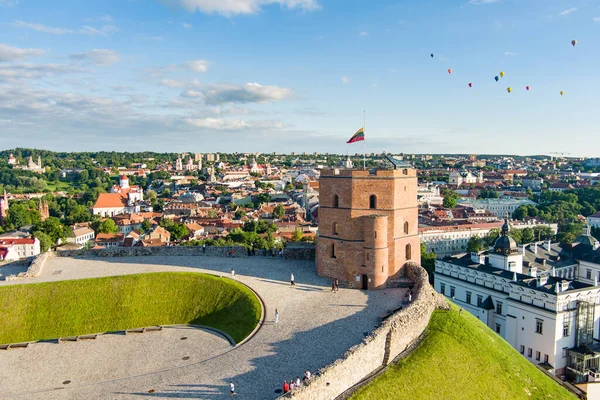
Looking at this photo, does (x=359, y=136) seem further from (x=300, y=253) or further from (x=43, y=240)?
(x=43, y=240)

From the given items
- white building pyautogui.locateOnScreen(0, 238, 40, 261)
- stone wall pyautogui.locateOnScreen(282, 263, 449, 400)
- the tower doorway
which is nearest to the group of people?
stone wall pyautogui.locateOnScreen(282, 263, 449, 400)

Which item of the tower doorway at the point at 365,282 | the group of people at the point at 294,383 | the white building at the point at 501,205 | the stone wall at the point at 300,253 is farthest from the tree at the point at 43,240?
the white building at the point at 501,205

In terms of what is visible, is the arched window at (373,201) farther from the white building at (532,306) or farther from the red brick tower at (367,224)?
the white building at (532,306)

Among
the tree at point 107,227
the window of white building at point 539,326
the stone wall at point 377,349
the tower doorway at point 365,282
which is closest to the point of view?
the stone wall at point 377,349

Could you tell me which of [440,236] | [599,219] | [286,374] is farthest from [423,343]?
[599,219]

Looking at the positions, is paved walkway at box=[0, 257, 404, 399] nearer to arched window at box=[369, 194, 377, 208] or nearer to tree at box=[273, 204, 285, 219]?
arched window at box=[369, 194, 377, 208]

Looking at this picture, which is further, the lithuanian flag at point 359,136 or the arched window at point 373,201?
the lithuanian flag at point 359,136
